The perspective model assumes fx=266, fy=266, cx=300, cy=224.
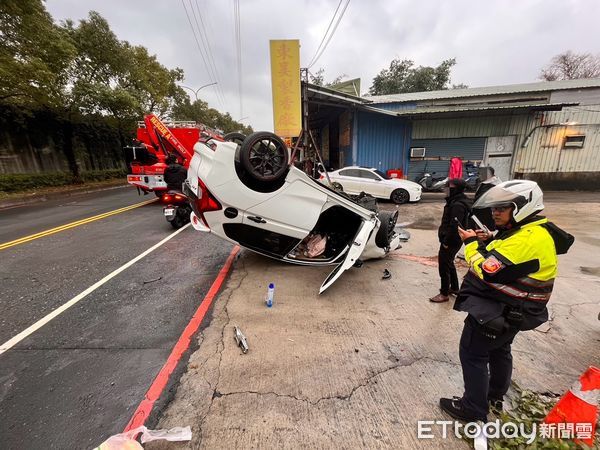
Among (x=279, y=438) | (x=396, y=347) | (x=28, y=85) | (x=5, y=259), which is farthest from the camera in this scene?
(x=28, y=85)

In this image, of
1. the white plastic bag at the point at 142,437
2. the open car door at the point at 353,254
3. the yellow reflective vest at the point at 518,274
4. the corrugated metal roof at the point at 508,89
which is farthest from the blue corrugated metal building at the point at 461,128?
the white plastic bag at the point at 142,437

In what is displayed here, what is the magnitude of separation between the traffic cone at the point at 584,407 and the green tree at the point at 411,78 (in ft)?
99.8

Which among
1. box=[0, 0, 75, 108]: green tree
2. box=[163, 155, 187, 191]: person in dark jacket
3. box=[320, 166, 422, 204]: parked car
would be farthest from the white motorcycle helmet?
box=[0, 0, 75, 108]: green tree

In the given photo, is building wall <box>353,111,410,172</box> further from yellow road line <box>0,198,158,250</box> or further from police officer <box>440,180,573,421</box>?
police officer <box>440,180,573,421</box>

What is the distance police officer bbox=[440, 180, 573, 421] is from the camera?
5.06 ft

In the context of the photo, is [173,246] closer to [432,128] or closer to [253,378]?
[253,378]

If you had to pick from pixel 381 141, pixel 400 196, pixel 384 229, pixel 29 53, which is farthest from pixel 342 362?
pixel 29 53

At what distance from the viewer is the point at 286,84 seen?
9.95 m

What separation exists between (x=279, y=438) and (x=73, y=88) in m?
17.8

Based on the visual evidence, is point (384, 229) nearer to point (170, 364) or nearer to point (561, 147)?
point (170, 364)

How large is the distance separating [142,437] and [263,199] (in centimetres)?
248

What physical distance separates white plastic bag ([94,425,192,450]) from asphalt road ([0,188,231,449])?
210 mm

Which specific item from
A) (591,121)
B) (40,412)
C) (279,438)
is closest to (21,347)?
(40,412)

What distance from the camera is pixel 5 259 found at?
4.77m
